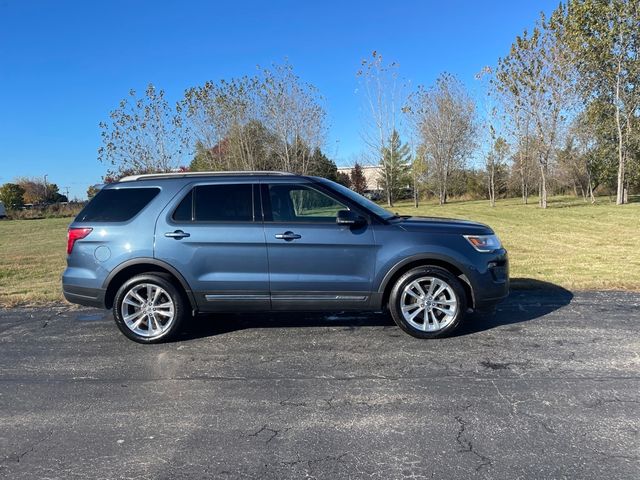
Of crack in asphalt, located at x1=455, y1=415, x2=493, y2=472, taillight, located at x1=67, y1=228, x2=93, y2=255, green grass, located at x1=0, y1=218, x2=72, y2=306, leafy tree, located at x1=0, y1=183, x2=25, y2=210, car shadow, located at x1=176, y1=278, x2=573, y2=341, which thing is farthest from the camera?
leafy tree, located at x1=0, y1=183, x2=25, y2=210


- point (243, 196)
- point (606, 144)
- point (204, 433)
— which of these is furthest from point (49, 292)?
point (606, 144)

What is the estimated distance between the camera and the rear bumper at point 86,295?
209 inches

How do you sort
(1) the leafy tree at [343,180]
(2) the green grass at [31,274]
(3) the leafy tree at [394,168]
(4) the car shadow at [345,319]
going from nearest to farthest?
(4) the car shadow at [345,319] < (2) the green grass at [31,274] < (3) the leafy tree at [394,168] < (1) the leafy tree at [343,180]

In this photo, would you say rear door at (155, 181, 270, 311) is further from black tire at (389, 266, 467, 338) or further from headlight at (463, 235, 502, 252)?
headlight at (463, 235, 502, 252)

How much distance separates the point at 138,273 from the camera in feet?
17.7

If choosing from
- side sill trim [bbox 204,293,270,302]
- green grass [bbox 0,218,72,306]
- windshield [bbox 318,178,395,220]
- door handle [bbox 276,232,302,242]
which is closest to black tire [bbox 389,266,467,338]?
windshield [bbox 318,178,395,220]

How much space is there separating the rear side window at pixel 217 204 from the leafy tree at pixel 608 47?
30499 mm

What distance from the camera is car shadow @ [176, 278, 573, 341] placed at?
18.6 ft

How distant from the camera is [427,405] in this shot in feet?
12.1

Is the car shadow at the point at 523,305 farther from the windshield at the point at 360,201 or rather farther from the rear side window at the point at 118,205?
the rear side window at the point at 118,205

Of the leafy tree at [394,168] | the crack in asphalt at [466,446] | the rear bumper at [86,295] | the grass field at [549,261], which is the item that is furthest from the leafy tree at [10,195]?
the crack in asphalt at [466,446]

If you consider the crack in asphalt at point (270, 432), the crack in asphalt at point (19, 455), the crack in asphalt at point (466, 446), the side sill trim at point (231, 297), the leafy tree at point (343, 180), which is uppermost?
the leafy tree at point (343, 180)

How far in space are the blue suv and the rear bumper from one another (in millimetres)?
12

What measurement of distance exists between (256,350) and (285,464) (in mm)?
2100
